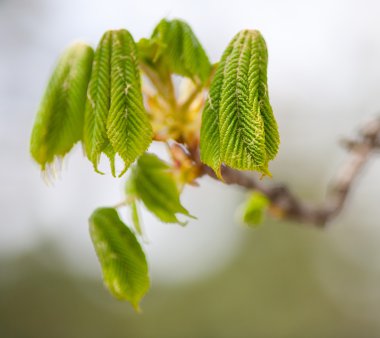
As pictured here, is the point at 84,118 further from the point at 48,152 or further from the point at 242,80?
the point at 242,80

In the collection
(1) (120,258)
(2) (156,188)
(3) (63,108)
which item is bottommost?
(1) (120,258)

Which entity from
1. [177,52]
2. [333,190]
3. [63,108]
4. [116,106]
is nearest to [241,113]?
[116,106]

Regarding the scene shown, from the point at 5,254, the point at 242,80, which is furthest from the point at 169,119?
the point at 5,254

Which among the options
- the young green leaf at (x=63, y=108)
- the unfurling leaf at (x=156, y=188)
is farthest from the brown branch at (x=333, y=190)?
the young green leaf at (x=63, y=108)

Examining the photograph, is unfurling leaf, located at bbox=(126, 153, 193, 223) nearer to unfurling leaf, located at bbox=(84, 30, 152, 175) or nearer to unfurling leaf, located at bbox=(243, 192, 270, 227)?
unfurling leaf, located at bbox=(84, 30, 152, 175)

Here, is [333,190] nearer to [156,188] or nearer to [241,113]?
[156,188]
